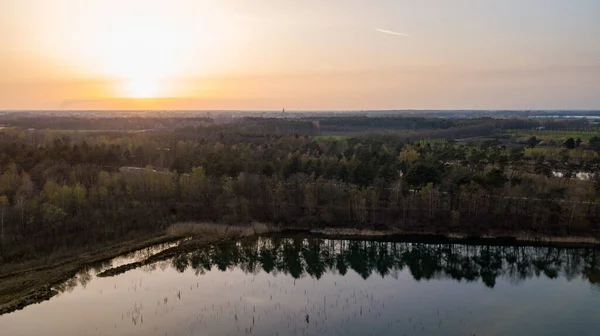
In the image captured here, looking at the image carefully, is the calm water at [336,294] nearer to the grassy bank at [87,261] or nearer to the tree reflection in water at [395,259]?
the tree reflection in water at [395,259]

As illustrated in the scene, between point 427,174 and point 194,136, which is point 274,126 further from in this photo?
point 427,174

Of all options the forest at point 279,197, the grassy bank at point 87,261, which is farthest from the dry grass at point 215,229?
the forest at point 279,197

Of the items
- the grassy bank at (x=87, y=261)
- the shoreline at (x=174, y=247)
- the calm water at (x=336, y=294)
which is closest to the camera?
the calm water at (x=336, y=294)

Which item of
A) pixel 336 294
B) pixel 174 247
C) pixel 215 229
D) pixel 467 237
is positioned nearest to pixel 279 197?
pixel 215 229

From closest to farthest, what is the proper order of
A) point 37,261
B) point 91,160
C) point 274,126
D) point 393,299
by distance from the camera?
point 393,299, point 37,261, point 91,160, point 274,126

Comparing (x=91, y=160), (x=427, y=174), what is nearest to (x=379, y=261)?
(x=427, y=174)

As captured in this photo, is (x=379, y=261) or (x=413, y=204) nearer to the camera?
(x=379, y=261)

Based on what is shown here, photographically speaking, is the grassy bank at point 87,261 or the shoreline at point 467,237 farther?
the shoreline at point 467,237
